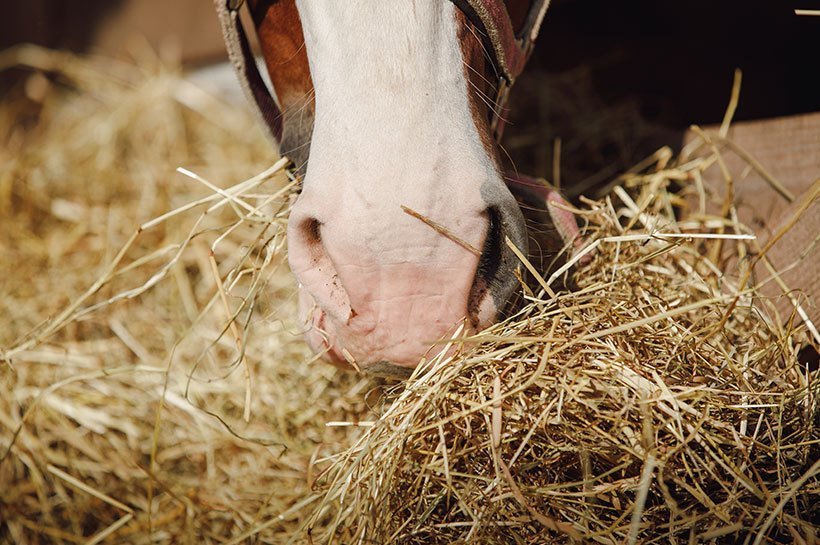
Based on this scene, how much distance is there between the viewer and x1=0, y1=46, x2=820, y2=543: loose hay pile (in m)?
0.75

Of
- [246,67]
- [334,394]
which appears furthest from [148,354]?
[246,67]

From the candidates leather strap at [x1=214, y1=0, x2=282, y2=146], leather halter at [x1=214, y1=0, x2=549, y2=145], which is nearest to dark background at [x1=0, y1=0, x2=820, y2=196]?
leather halter at [x1=214, y1=0, x2=549, y2=145]

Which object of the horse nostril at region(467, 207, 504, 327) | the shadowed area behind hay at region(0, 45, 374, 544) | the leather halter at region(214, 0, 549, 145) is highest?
the leather halter at region(214, 0, 549, 145)

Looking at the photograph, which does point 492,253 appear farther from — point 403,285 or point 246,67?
point 246,67

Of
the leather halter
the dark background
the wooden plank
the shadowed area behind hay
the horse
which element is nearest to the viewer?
the horse

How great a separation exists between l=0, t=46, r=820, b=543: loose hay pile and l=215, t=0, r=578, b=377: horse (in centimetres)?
8

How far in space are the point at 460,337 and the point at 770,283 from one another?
0.57m

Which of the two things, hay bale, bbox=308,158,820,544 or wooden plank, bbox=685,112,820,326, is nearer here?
hay bale, bbox=308,158,820,544

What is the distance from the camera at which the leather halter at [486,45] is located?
0.79 metres

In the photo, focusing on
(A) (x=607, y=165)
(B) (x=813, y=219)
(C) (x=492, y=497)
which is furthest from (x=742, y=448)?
(A) (x=607, y=165)

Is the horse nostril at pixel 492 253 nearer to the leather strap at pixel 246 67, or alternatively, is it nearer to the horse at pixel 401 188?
the horse at pixel 401 188

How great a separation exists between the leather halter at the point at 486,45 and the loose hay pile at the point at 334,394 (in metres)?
0.12

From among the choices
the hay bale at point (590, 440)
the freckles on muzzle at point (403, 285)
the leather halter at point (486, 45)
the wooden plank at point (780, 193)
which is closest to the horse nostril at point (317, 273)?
the freckles on muzzle at point (403, 285)

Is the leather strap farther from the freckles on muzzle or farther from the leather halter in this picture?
the freckles on muzzle
